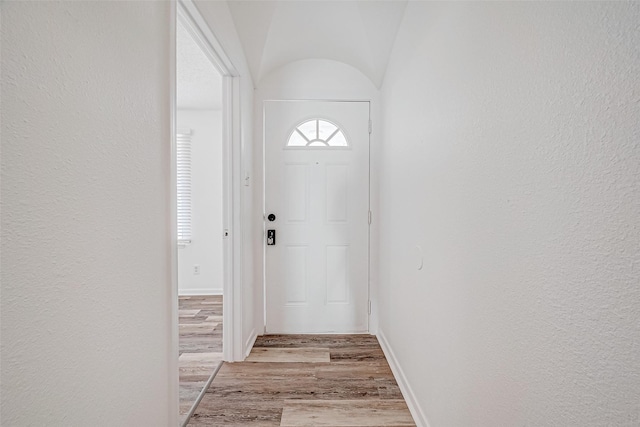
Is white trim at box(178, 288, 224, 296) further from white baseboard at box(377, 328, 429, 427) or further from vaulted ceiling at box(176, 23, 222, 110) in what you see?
white baseboard at box(377, 328, 429, 427)

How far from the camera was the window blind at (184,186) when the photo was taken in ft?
13.7

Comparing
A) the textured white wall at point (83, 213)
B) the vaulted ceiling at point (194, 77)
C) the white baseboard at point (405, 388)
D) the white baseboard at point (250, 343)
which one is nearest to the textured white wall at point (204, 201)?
the vaulted ceiling at point (194, 77)

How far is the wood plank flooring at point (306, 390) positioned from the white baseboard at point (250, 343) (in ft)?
0.15

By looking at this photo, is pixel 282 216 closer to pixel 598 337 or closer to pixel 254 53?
pixel 254 53

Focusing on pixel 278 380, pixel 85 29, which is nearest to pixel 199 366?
pixel 278 380

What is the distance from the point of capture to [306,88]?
293 cm

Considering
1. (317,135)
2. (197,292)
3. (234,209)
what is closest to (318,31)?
(317,135)

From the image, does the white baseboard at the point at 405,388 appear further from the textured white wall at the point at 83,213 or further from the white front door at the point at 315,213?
the textured white wall at the point at 83,213

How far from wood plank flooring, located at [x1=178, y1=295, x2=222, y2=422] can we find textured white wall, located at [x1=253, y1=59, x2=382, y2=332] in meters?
0.62

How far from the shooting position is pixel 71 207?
79 cm

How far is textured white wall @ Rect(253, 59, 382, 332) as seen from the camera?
2.91 m

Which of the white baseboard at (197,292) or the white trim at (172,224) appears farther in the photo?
the white baseboard at (197,292)

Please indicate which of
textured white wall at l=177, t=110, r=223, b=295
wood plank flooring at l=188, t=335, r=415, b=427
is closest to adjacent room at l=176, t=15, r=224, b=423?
textured white wall at l=177, t=110, r=223, b=295

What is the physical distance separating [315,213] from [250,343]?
47.2 inches
